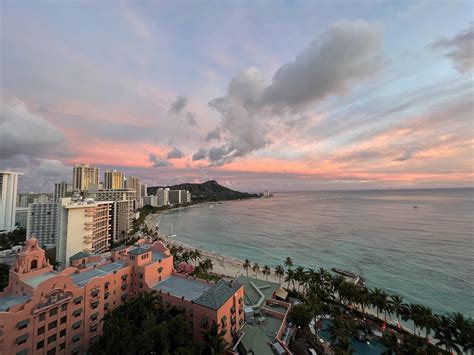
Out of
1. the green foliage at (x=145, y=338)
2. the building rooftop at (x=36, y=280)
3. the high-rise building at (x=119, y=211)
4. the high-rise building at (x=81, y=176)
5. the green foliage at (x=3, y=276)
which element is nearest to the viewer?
the green foliage at (x=145, y=338)

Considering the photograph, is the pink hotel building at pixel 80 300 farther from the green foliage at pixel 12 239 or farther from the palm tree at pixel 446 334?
the green foliage at pixel 12 239

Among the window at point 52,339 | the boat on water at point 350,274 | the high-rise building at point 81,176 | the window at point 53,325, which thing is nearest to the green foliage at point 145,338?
the window at point 53,325

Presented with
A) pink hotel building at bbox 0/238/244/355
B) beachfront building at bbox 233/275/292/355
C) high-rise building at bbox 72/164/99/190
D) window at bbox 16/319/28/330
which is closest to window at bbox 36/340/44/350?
pink hotel building at bbox 0/238/244/355

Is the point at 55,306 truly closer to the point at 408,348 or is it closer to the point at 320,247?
the point at 408,348

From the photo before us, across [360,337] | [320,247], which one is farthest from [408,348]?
[320,247]

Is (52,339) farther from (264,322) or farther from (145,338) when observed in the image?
(264,322)

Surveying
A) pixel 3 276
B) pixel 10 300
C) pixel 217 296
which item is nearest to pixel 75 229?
pixel 3 276
